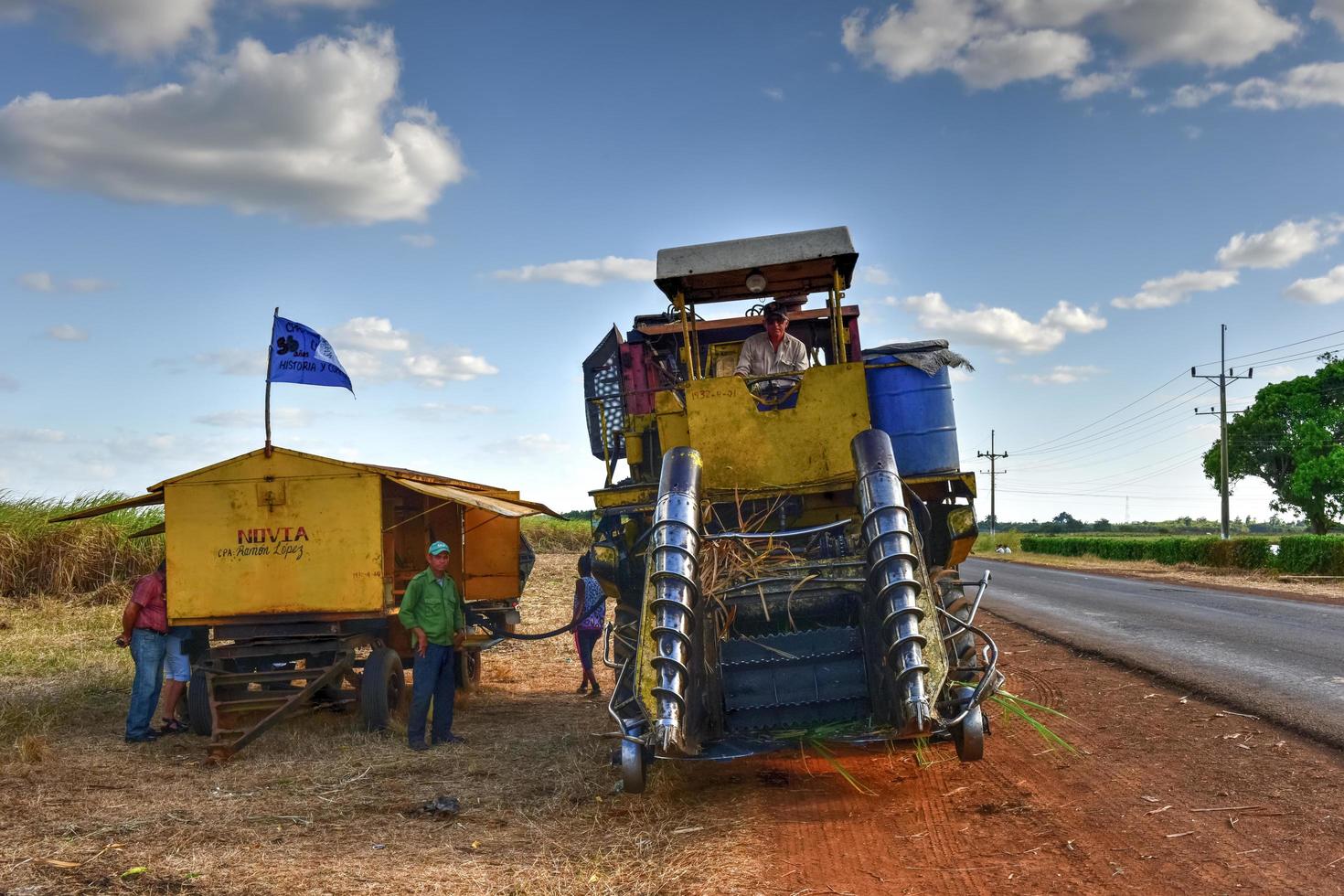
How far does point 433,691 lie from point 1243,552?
3250 cm

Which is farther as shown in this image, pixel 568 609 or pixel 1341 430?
pixel 1341 430

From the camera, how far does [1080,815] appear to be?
638 cm

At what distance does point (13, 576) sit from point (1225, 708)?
68.1 ft

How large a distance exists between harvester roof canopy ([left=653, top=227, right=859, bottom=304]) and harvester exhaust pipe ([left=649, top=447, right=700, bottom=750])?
6.97 ft

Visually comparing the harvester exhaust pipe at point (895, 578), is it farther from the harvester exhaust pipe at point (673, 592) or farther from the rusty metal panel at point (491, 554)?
the rusty metal panel at point (491, 554)

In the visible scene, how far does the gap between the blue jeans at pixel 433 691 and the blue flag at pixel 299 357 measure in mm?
3635

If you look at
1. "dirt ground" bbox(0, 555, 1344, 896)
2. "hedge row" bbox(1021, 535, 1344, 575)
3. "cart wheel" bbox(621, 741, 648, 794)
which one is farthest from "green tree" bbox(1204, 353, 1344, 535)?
"cart wheel" bbox(621, 741, 648, 794)

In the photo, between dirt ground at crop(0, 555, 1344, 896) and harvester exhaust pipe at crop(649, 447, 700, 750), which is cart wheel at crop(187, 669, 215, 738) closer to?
dirt ground at crop(0, 555, 1344, 896)

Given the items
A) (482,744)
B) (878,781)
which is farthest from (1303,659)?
(482,744)

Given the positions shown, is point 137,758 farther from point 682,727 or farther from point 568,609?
point 568,609

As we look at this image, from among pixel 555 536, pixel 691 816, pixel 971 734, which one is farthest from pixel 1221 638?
pixel 555 536

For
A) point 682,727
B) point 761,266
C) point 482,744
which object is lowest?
point 482,744

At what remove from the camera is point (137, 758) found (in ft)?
32.1

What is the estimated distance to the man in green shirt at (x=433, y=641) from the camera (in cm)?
995
